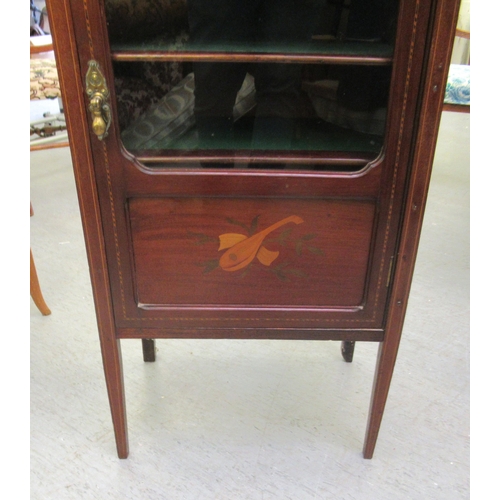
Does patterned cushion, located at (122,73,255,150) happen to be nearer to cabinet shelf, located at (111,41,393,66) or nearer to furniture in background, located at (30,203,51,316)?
cabinet shelf, located at (111,41,393,66)

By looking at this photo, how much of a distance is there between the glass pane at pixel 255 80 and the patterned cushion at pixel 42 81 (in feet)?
Answer: 4.89

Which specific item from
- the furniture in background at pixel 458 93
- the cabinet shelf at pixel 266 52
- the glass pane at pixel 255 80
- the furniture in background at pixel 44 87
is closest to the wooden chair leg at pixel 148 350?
the glass pane at pixel 255 80

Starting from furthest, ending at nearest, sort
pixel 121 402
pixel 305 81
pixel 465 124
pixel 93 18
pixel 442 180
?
pixel 465 124 < pixel 442 180 < pixel 121 402 < pixel 305 81 < pixel 93 18

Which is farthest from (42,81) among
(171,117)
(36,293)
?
(171,117)

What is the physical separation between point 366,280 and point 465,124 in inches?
107

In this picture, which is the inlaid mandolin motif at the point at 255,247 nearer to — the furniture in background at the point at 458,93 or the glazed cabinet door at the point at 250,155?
the glazed cabinet door at the point at 250,155

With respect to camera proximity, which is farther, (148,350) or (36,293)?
(36,293)

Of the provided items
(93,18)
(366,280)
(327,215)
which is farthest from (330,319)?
(93,18)

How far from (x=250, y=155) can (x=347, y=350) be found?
779 millimetres

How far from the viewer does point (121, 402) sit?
107cm

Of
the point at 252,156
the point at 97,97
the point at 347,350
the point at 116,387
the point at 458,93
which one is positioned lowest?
the point at 347,350

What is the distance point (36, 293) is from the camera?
1.54m

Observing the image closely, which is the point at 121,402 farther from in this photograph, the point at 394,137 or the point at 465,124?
the point at 465,124

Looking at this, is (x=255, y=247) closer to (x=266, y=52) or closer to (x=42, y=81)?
(x=266, y=52)
